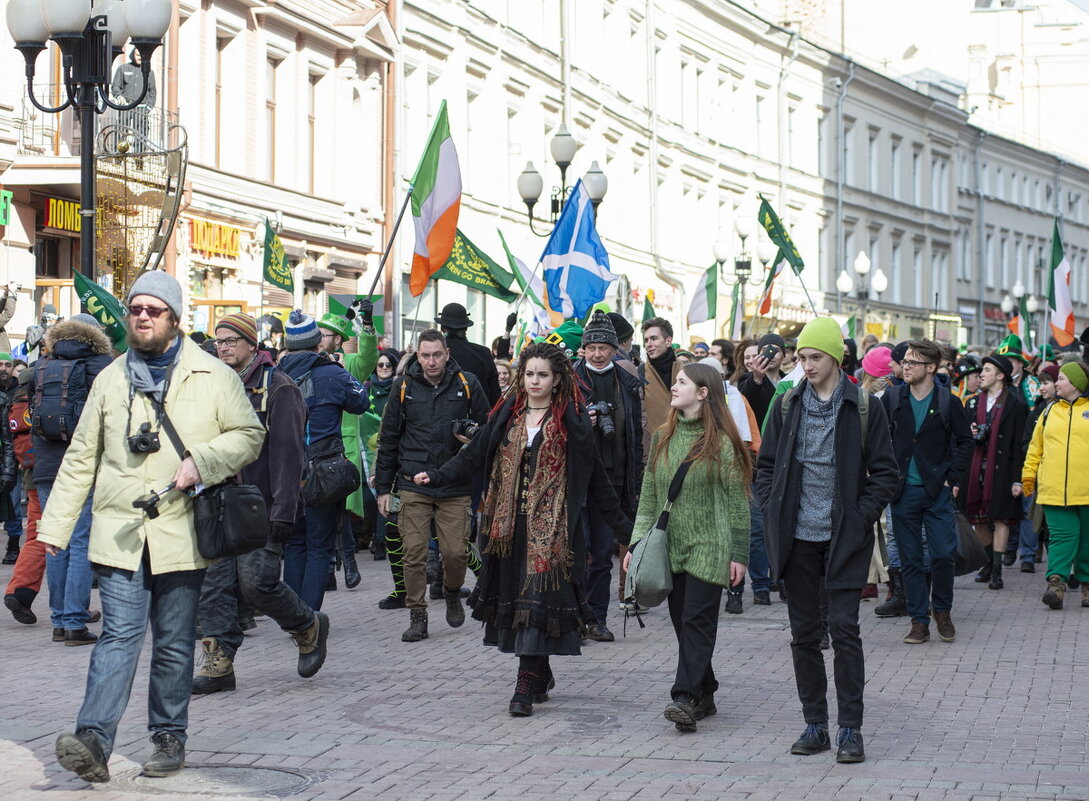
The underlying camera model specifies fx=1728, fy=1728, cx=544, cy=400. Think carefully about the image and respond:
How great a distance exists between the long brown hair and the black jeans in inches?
77.4

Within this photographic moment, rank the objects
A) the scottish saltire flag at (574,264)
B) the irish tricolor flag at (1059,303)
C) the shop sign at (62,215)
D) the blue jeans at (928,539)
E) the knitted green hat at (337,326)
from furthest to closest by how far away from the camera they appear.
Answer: the irish tricolor flag at (1059,303)
the shop sign at (62,215)
the scottish saltire flag at (574,264)
the knitted green hat at (337,326)
the blue jeans at (928,539)

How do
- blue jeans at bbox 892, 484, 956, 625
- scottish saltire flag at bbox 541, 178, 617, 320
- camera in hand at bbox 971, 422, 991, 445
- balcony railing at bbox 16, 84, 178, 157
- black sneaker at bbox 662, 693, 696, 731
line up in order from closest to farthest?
black sneaker at bbox 662, 693, 696, 731 → blue jeans at bbox 892, 484, 956, 625 → camera in hand at bbox 971, 422, 991, 445 → scottish saltire flag at bbox 541, 178, 617, 320 → balcony railing at bbox 16, 84, 178, 157

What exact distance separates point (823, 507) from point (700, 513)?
0.79 m

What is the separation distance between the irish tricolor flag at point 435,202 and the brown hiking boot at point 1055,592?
235 inches

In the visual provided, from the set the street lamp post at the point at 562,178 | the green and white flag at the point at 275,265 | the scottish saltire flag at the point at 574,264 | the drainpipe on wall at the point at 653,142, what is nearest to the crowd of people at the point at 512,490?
the scottish saltire flag at the point at 574,264

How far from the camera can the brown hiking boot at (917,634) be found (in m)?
10.6

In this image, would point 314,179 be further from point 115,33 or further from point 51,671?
point 51,671

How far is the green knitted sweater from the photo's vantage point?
8.02 m

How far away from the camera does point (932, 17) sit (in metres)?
75.1

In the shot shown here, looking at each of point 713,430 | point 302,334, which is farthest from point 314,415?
point 713,430

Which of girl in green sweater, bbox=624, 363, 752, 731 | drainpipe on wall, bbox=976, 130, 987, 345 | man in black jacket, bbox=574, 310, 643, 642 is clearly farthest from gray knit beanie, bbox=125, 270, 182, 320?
drainpipe on wall, bbox=976, 130, 987, 345

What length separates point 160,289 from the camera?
22.2 feet

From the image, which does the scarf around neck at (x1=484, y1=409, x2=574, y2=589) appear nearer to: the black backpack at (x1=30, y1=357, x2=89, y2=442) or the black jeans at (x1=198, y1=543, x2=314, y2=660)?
the black jeans at (x1=198, y1=543, x2=314, y2=660)

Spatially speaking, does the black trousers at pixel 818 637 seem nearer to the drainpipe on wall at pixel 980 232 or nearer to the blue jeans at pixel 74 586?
the blue jeans at pixel 74 586
